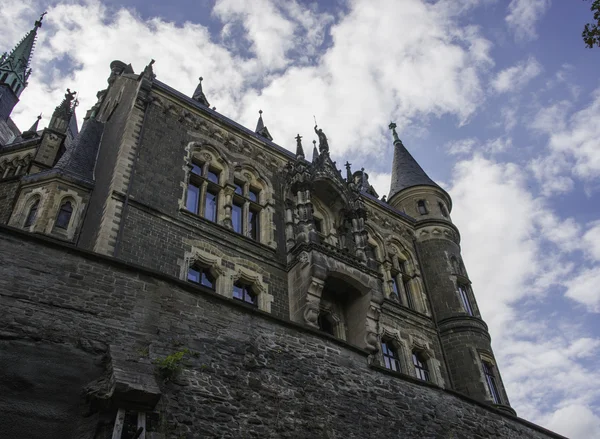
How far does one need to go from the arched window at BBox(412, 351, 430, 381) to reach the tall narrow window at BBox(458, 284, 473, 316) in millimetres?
3041

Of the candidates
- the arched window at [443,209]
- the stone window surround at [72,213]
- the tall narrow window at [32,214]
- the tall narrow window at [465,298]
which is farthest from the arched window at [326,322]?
the arched window at [443,209]

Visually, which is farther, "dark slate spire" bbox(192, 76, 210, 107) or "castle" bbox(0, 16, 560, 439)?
"dark slate spire" bbox(192, 76, 210, 107)

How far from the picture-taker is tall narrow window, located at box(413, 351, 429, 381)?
19.2 metres

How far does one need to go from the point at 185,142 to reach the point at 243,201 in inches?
105

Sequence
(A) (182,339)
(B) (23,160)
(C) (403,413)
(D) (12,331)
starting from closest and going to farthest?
(D) (12,331) < (A) (182,339) < (C) (403,413) < (B) (23,160)

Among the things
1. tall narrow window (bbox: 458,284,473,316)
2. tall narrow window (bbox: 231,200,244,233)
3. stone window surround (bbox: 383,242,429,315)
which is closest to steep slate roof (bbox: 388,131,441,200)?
stone window surround (bbox: 383,242,429,315)

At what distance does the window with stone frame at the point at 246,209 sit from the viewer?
58.1 ft

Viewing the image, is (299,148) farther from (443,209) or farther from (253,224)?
(443,209)

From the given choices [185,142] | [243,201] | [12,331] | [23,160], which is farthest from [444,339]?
[23,160]

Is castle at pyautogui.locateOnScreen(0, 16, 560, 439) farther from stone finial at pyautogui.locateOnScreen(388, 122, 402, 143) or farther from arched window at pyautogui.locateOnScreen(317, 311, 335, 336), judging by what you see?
stone finial at pyautogui.locateOnScreen(388, 122, 402, 143)

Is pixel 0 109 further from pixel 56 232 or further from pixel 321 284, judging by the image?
pixel 321 284

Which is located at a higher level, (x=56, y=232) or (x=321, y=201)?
(x=321, y=201)

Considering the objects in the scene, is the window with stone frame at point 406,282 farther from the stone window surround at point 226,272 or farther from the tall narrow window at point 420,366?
the stone window surround at point 226,272

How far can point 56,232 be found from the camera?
15320 millimetres
